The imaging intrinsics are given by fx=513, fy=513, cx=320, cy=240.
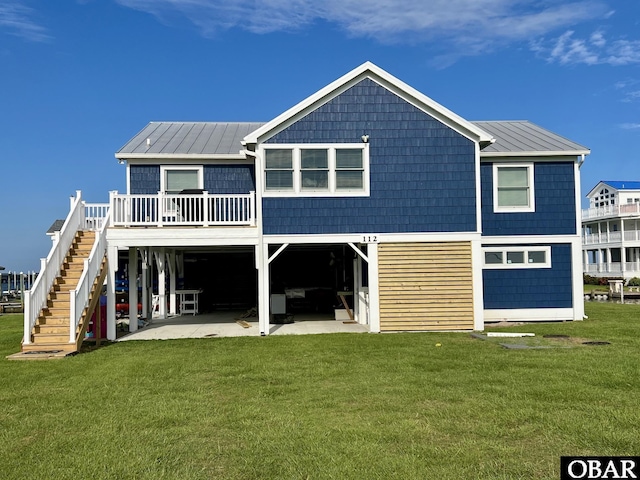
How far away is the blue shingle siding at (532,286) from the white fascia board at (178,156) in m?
8.40

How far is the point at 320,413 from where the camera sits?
19.2ft

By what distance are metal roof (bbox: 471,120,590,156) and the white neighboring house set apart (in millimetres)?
28294

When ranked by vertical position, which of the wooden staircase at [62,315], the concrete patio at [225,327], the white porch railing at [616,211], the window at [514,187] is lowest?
the concrete patio at [225,327]

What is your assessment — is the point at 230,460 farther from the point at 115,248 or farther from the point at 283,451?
the point at 115,248

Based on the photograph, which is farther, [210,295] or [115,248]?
[210,295]

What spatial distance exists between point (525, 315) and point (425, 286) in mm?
4020

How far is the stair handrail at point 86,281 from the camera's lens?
35.2ft

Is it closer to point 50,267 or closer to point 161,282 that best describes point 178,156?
point 161,282

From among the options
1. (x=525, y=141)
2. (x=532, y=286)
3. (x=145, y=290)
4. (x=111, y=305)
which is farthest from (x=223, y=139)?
(x=532, y=286)

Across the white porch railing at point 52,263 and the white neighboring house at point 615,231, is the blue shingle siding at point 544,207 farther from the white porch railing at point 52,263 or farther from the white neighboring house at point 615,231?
the white neighboring house at point 615,231

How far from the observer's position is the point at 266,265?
1345cm

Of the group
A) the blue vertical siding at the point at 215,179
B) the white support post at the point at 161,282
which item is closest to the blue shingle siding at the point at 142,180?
the blue vertical siding at the point at 215,179

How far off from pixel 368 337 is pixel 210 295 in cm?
986

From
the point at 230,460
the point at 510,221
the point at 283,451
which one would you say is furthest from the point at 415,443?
the point at 510,221
